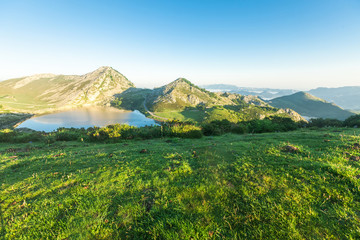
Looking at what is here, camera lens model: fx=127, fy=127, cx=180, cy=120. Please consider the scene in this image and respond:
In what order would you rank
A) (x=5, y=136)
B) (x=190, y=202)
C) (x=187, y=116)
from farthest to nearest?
(x=187, y=116) < (x=5, y=136) < (x=190, y=202)

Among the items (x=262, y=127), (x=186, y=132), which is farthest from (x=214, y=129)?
(x=262, y=127)

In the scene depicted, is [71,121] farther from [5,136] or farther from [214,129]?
[214,129]

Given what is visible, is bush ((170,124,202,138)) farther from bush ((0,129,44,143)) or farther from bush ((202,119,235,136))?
bush ((0,129,44,143))

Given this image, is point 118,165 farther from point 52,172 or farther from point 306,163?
point 306,163

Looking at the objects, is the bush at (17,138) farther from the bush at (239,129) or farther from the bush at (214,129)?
the bush at (239,129)

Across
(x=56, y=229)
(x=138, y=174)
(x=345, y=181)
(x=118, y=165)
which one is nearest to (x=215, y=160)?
(x=138, y=174)

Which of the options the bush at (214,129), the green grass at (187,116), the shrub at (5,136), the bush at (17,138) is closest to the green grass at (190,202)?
the bush at (214,129)

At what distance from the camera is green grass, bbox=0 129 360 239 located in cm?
413

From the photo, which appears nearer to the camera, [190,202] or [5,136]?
[190,202]

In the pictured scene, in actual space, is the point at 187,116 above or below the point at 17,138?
below

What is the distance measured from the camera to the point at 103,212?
16.4 feet

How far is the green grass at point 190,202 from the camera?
4.13 metres

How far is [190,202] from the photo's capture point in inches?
208

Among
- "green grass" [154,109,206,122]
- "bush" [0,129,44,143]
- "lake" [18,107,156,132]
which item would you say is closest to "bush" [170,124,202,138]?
"bush" [0,129,44,143]
